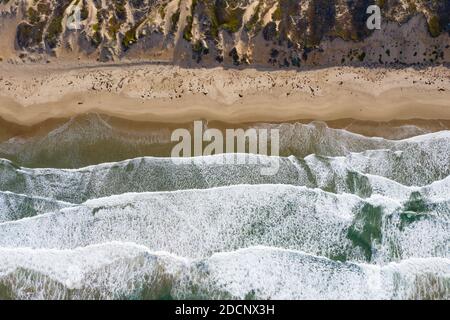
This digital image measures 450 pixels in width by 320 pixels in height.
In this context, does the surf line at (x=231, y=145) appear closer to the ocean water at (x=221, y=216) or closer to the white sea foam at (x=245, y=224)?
the ocean water at (x=221, y=216)

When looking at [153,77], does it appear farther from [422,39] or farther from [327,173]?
[422,39]

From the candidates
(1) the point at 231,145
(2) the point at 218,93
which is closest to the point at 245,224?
(1) the point at 231,145
